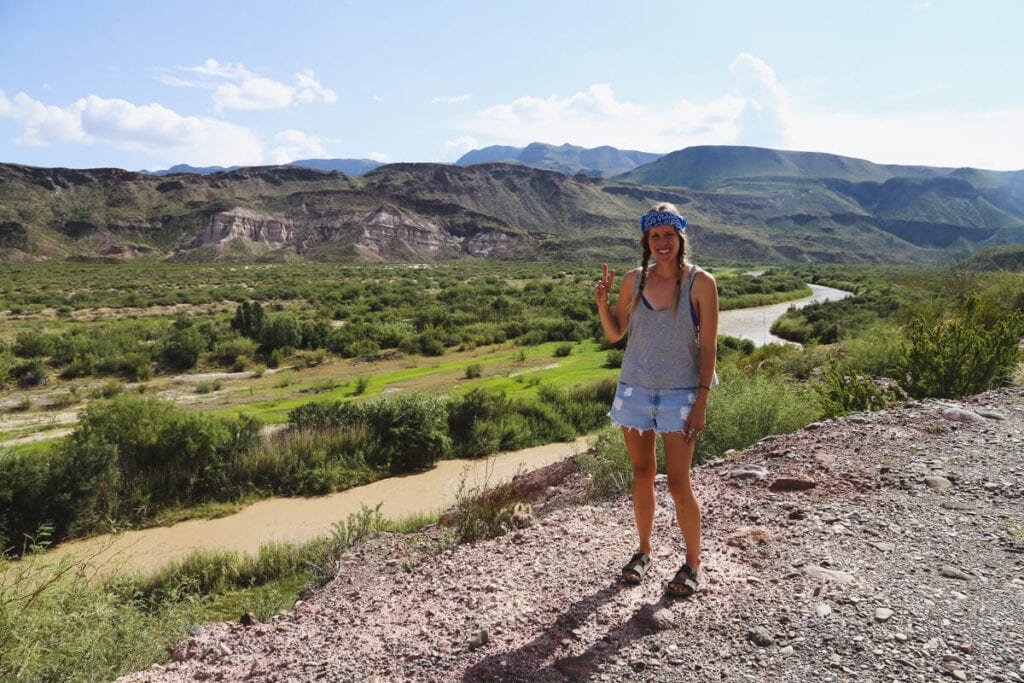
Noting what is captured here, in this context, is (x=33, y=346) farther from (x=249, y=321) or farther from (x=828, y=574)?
(x=828, y=574)

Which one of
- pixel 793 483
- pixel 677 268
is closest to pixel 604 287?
pixel 677 268

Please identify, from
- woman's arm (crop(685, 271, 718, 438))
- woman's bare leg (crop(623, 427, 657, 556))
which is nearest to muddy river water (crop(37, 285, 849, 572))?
woman's bare leg (crop(623, 427, 657, 556))

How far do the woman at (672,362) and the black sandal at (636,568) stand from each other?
0.25 m

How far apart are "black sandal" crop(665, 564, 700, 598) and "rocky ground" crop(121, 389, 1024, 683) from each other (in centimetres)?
5

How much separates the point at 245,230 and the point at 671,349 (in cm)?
10123

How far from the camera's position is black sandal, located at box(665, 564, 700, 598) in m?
3.50

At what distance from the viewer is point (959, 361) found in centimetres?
851

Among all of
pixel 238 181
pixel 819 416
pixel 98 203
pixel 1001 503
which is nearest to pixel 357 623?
pixel 1001 503

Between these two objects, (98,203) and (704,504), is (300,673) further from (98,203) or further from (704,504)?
(98,203)

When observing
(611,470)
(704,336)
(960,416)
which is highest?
(704,336)

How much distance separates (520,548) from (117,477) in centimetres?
853

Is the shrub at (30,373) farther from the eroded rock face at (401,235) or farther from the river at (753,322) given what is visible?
the eroded rock face at (401,235)

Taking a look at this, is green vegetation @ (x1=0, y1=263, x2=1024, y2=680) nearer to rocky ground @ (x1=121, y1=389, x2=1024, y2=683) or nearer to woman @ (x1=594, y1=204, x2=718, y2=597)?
rocky ground @ (x1=121, y1=389, x2=1024, y2=683)

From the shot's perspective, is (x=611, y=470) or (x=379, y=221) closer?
(x=611, y=470)
